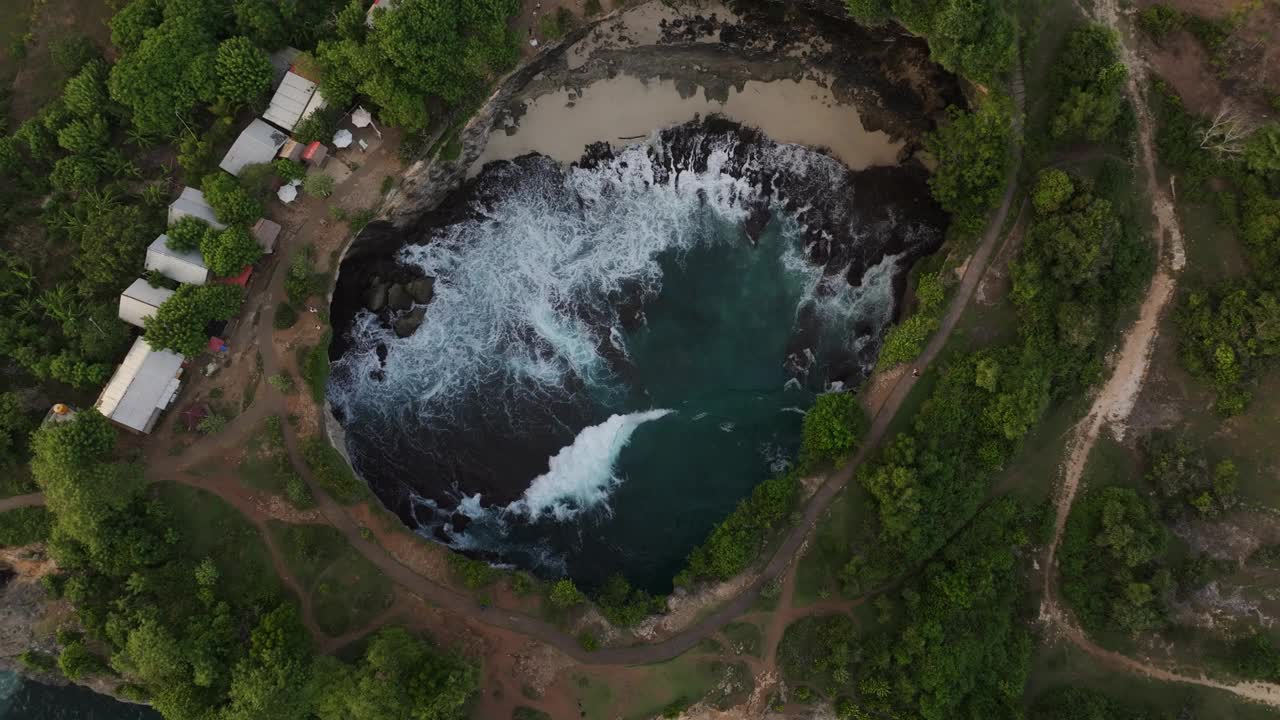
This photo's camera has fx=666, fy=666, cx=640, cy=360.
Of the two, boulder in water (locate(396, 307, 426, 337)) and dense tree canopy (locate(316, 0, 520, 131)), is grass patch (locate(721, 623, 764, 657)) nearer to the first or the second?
boulder in water (locate(396, 307, 426, 337))

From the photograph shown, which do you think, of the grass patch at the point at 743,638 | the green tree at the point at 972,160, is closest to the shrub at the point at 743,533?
the grass patch at the point at 743,638

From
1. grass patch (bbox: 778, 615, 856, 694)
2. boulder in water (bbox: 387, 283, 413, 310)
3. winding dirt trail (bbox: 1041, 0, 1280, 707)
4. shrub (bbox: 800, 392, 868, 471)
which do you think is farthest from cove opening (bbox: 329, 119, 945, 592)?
winding dirt trail (bbox: 1041, 0, 1280, 707)

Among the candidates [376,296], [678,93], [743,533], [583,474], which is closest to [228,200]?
[376,296]

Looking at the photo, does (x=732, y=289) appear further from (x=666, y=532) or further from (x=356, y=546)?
(x=356, y=546)

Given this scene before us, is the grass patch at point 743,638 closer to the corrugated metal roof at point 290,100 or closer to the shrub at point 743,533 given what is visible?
the shrub at point 743,533

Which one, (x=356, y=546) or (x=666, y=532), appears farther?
(x=666, y=532)

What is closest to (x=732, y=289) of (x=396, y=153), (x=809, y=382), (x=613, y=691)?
(x=809, y=382)

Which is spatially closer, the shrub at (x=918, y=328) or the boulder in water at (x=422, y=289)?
the shrub at (x=918, y=328)
